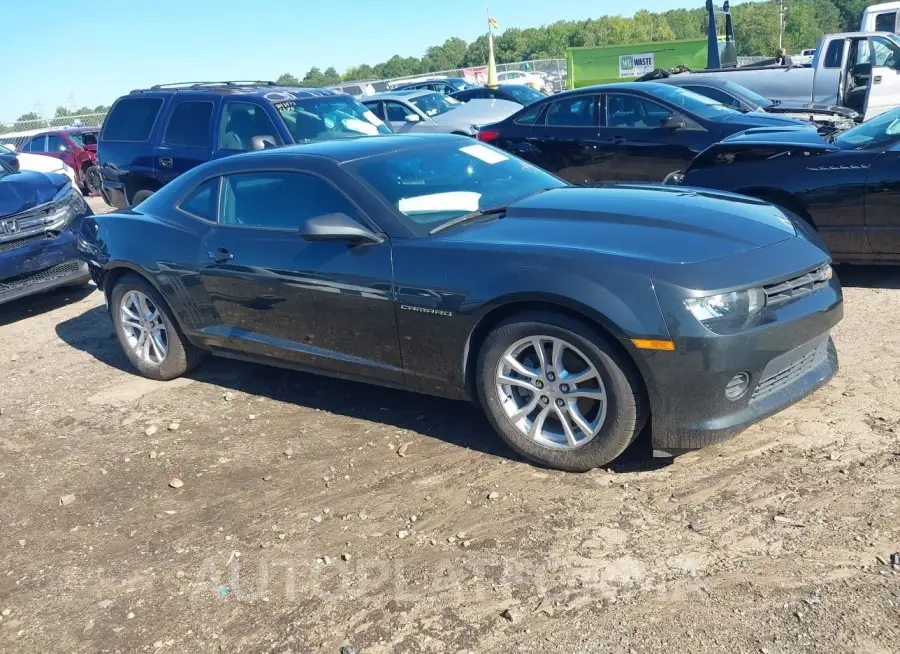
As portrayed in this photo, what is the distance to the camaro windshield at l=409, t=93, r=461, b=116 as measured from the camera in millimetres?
16862

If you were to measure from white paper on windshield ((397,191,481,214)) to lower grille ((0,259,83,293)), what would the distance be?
186 inches

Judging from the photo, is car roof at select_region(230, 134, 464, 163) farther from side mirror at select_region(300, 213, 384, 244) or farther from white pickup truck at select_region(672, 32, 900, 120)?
white pickup truck at select_region(672, 32, 900, 120)

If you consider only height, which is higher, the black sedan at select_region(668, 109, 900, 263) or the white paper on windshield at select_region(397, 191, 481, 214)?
the white paper on windshield at select_region(397, 191, 481, 214)

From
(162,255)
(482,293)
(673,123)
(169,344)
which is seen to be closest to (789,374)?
(482,293)

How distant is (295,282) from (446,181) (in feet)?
3.28

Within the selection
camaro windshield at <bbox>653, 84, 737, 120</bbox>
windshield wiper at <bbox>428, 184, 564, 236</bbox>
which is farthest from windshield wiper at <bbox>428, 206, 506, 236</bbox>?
camaro windshield at <bbox>653, 84, 737, 120</bbox>

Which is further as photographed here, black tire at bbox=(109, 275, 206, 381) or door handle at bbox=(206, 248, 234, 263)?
black tire at bbox=(109, 275, 206, 381)

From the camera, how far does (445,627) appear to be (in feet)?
9.57

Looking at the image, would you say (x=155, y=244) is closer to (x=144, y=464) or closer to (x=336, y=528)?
(x=144, y=464)

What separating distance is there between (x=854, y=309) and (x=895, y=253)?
584 mm

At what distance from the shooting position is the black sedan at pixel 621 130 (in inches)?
353

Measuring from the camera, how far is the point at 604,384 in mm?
3646

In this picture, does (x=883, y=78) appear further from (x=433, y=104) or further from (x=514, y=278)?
(x=514, y=278)

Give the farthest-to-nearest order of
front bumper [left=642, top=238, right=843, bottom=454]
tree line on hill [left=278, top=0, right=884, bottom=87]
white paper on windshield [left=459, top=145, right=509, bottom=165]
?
tree line on hill [left=278, top=0, right=884, bottom=87]
white paper on windshield [left=459, top=145, right=509, bottom=165]
front bumper [left=642, top=238, right=843, bottom=454]
